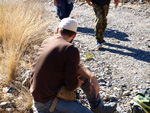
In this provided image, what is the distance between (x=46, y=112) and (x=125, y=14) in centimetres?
668

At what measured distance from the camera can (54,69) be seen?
2498 millimetres

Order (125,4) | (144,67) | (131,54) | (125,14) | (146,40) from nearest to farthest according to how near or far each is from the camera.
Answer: (144,67), (131,54), (146,40), (125,14), (125,4)

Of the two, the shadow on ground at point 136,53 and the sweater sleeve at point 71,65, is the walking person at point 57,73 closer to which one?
Answer: the sweater sleeve at point 71,65

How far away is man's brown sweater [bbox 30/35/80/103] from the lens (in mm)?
2453

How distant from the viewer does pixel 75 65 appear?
2.49m

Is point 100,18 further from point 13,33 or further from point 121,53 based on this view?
point 13,33

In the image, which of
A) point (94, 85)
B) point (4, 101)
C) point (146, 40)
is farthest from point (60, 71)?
point (146, 40)

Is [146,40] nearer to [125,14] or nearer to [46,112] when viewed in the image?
[125,14]

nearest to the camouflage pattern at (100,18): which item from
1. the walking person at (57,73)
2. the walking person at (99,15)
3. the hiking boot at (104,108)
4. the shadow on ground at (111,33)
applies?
the walking person at (99,15)

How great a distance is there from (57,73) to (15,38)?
2.40 meters

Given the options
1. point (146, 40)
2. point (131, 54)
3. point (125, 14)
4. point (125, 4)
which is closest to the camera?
point (131, 54)

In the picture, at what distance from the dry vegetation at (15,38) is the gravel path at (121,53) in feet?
3.48

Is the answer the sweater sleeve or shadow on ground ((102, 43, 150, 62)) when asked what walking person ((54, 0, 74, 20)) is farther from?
the sweater sleeve

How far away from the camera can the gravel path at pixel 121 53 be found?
3.95 metres
